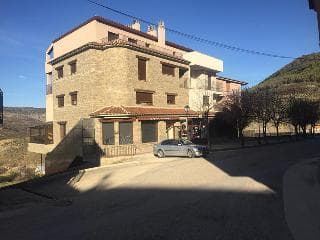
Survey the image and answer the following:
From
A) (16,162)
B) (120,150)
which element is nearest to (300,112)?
(120,150)

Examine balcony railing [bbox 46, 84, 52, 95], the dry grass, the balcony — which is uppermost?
the balcony

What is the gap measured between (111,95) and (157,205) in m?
22.0

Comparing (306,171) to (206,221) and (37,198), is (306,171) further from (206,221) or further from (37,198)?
(37,198)

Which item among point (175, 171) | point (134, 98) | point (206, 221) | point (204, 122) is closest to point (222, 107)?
point (204, 122)

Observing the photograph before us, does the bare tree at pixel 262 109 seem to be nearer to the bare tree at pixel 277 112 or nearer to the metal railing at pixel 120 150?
the bare tree at pixel 277 112

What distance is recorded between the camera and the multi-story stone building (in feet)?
106

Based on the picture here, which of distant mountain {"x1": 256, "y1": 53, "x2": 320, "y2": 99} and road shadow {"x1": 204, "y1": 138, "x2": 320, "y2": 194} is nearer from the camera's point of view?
road shadow {"x1": 204, "y1": 138, "x2": 320, "y2": 194}

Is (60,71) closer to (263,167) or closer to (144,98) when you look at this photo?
(144,98)

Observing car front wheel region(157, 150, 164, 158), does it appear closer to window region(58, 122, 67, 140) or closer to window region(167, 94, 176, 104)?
window region(167, 94, 176, 104)

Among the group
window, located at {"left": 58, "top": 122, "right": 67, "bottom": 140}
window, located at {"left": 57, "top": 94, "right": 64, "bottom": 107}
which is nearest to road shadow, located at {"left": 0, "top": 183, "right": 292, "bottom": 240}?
window, located at {"left": 58, "top": 122, "right": 67, "bottom": 140}

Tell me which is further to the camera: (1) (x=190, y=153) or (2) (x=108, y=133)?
(2) (x=108, y=133)

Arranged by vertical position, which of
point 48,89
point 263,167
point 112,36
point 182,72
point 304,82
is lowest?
point 263,167

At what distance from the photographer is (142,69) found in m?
35.9

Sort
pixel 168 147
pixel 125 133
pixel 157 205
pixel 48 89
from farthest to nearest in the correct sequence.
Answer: pixel 48 89 → pixel 125 133 → pixel 168 147 → pixel 157 205
